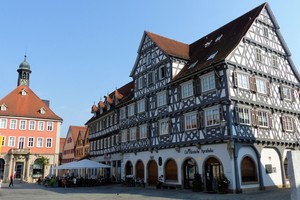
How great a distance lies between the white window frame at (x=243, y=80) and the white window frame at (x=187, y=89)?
3.92m

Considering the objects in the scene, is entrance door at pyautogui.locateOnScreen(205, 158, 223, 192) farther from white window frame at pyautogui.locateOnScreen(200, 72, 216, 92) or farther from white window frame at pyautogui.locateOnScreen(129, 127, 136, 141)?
white window frame at pyautogui.locateOnScreen(129, 127, 136, 141)

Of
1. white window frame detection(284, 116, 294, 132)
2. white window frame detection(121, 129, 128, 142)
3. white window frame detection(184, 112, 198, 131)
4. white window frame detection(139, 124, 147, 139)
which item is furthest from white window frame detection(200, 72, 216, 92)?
white window frame detection(121, 129, 128, 142)

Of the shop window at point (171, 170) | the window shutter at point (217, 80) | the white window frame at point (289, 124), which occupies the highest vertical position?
the window shutter at point (217, 80)

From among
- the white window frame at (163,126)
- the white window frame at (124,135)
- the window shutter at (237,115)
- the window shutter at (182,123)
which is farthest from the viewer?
the white window frame at (124,135)

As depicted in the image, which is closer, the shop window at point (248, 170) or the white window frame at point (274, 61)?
the shop window at point (248, 170)

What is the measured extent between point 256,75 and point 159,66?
938 cm

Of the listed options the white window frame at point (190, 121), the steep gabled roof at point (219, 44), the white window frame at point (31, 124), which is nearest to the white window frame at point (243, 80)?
the steep gabled roof at point (219, 44)

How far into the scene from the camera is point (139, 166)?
1243 inches

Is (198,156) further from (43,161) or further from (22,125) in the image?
(22,125)

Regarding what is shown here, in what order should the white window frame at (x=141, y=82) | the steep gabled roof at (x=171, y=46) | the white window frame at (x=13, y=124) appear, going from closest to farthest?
the steep gabled roof at (x=171, y=46)
the white window frame at (x=141, y=82)
the white window frame at (x=13, y=124)

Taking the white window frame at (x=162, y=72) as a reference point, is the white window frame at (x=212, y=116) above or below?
below

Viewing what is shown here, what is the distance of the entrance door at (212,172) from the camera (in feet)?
71.9

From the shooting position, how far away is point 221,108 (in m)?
21.3

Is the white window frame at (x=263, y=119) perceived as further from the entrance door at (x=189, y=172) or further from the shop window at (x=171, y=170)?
the shop window at (x=171, y=170)
